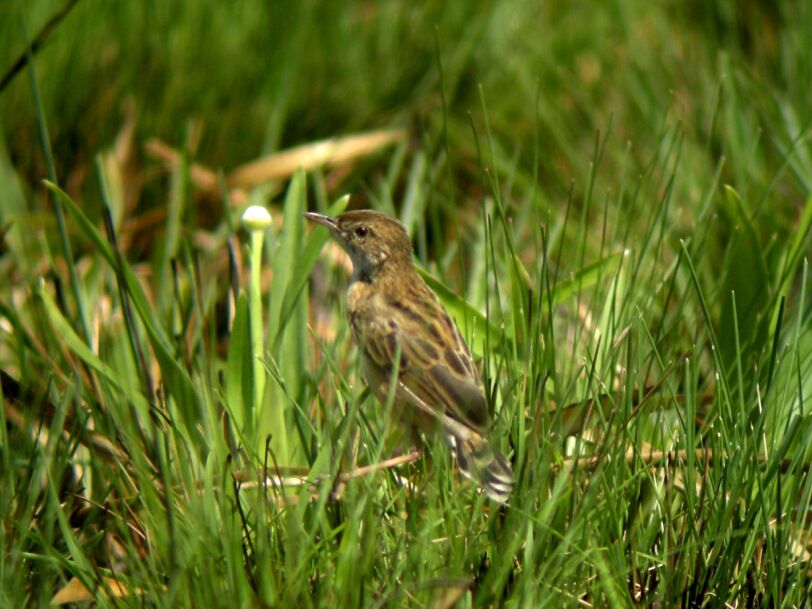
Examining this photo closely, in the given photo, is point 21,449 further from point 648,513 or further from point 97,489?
point 648,513

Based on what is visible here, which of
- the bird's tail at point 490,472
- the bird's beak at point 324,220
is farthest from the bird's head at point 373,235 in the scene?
the bird's tail at point 490,472

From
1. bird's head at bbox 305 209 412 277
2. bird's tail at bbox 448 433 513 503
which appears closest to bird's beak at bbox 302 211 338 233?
bird's head at bbox 305 209 412 277

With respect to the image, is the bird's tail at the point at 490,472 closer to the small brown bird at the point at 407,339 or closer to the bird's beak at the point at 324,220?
the small brown bird at the point at 407,339

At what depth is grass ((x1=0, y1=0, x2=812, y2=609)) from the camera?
94.4 inches

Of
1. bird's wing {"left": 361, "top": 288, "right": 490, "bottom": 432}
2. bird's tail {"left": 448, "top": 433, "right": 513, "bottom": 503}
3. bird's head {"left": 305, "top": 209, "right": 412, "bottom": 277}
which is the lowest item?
bird's wing {"left": 361, "top": 288, "right": 490, "bottom": 432}

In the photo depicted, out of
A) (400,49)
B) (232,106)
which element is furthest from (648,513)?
(400,49)

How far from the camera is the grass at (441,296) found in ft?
7.87

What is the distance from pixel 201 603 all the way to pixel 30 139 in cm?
298

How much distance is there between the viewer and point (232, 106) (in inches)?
197

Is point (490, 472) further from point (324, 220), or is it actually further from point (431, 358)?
point (324, 220)

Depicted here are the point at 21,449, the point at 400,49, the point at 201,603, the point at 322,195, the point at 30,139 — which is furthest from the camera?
the point at 400,49

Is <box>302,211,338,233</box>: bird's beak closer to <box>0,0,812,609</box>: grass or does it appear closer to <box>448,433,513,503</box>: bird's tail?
<box>0,0,812,609</box>: grass

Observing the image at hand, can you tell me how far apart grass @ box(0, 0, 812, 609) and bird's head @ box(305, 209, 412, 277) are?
0.15 meters

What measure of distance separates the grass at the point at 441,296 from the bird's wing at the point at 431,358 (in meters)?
0.08
